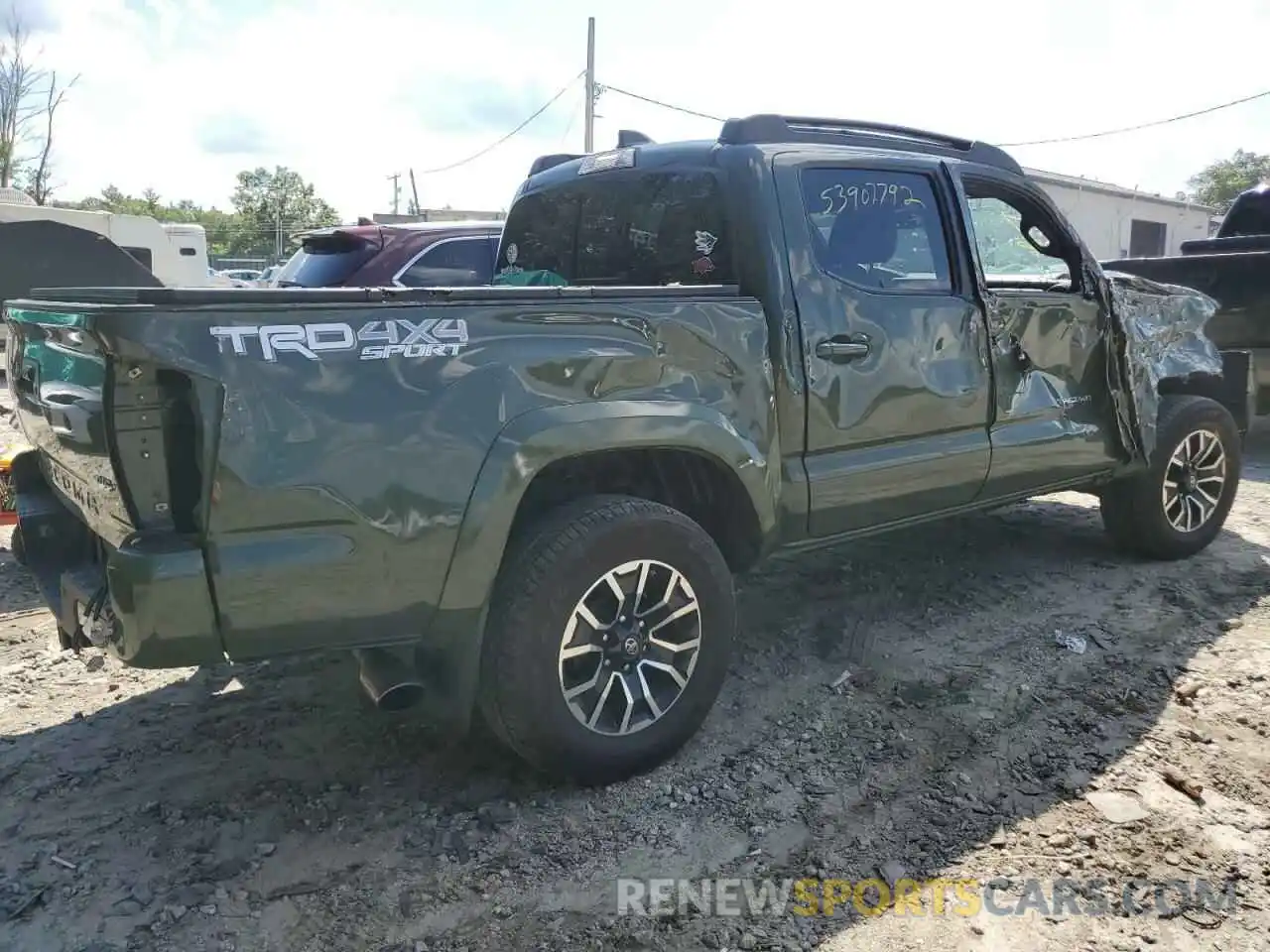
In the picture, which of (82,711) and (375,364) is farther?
(82,711)

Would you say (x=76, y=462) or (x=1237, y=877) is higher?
(x=76, y=462)

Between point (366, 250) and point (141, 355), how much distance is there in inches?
222

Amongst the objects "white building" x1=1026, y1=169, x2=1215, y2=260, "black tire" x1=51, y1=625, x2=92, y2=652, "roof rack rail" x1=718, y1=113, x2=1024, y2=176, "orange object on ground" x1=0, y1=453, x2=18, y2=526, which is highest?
"white building" x1=1026, y1=169, x2=1215, y2=260

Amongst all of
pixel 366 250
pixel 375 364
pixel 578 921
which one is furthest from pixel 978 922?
pixel 366 250

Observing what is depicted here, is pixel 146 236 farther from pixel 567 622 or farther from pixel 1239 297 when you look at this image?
pixel 567 622

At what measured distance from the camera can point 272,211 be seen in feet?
Answer: 193

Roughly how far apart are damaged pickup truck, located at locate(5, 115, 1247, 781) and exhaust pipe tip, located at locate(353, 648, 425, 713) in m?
0.01

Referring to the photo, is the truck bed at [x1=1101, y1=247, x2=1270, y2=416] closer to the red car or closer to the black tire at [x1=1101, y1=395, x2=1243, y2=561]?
the black tire at [x1=1101, y1=395, x2=1243, y2=561]

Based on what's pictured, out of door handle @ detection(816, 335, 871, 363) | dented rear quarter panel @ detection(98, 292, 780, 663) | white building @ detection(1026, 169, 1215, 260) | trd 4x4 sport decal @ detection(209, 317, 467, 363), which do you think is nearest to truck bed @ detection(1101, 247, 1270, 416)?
door handle @ detection(816, 335, 871, 363)

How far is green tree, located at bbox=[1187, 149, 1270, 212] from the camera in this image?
5128cm

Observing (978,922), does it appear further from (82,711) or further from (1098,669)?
(82,711)

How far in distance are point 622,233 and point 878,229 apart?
1000 millimetres

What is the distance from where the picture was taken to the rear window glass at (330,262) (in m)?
7.46

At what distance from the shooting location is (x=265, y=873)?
2.67m
